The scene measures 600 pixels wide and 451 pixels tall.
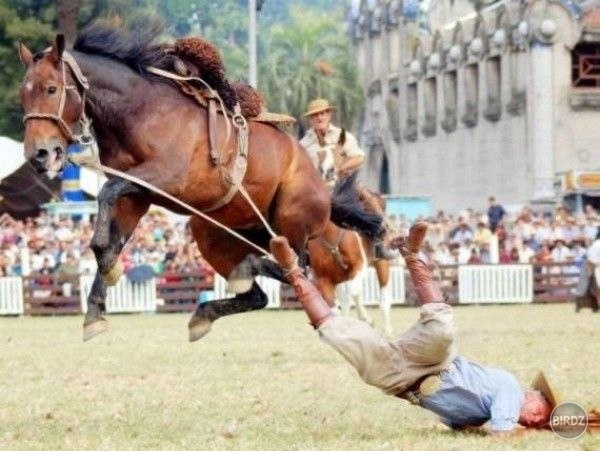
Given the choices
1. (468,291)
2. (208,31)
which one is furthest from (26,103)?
(208,31)

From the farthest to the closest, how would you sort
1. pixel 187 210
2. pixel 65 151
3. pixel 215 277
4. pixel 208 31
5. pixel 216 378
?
pixel 208 31
pixel 215 277
pixel 216 378
pixel 187 210
pixel 65 151

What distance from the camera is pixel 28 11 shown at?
5272 cm

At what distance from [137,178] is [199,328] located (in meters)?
1.81

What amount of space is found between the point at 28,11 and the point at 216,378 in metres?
39.3

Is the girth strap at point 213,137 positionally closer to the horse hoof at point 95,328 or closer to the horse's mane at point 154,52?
the horse's mane at point 154,52

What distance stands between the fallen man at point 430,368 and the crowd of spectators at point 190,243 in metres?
20.7

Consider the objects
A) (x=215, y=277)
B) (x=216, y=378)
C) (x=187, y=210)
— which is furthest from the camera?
(x=215, y=277)

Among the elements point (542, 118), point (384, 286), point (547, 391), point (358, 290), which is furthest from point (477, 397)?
point (542, 118)

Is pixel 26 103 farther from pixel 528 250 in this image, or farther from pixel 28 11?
pixel 28 11

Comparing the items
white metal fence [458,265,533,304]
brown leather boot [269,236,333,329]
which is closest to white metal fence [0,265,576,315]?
white metal fence [458,265,533,304]

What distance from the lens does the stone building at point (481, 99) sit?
49719mm

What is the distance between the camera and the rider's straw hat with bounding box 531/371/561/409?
10.5m

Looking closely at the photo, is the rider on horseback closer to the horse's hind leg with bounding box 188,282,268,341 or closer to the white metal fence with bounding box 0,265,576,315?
the horse's hind leg with bounding box 188,282,268,341

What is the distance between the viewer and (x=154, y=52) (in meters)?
12.5
